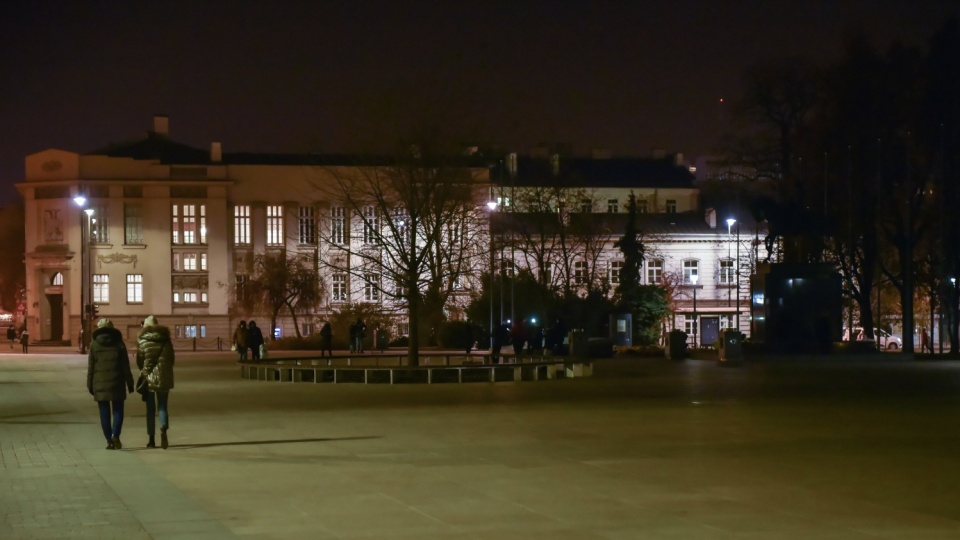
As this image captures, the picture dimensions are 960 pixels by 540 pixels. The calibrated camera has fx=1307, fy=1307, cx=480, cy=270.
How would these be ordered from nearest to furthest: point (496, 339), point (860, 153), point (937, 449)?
point (937, 449)
point (496, 339)
point (860, 153)

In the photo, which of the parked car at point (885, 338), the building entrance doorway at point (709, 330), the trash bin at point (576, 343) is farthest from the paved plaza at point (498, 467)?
the building entrance doorway at point (709, 330)

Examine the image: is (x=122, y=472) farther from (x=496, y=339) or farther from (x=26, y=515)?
(x=496, y=339)

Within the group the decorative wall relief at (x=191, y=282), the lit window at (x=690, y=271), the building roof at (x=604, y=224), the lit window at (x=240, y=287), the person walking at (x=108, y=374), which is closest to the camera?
the person walking at (x=108, y=374)

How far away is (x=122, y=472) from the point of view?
1452 cm

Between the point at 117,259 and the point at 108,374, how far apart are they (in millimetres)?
77116

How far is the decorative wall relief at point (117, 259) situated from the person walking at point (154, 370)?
7623 centimetres

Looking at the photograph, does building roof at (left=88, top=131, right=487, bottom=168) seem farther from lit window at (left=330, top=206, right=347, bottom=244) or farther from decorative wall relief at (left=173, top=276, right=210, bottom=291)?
lit window at (left=330, top=206, right=347, bottom=244)

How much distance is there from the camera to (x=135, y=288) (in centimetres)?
9125

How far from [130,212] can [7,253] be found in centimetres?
3708

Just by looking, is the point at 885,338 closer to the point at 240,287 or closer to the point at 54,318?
the point at 240,287

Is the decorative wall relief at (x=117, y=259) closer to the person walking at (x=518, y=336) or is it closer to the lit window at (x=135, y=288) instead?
the lit window at (x=135, y=288)

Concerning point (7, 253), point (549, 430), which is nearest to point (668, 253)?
point (7, 253)

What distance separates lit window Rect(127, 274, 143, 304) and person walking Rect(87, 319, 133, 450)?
76264mm

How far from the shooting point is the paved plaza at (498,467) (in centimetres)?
1093
